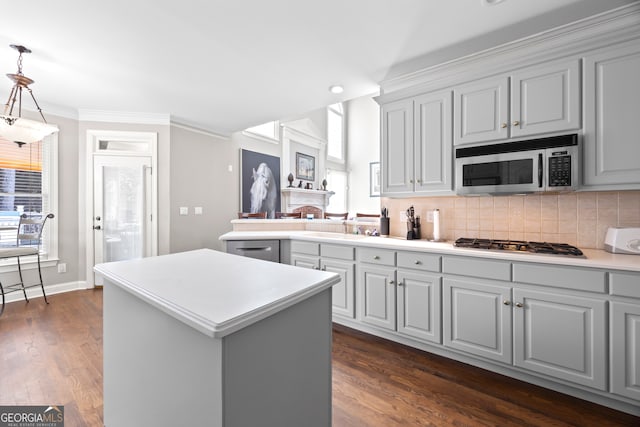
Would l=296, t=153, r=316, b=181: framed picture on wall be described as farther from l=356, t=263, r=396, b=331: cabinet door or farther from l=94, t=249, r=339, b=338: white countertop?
l=94, t=249, r=339, b=338: white countertop

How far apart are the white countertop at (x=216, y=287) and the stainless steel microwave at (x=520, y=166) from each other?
5.45 ft

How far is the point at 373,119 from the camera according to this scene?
8.27 metres

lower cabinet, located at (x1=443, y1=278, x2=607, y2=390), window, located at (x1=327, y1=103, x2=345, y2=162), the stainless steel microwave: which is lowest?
lower cabinet, located at (x1=443, y1=278, x2=607, y2=390)

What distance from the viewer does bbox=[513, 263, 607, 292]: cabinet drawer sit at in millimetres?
1541

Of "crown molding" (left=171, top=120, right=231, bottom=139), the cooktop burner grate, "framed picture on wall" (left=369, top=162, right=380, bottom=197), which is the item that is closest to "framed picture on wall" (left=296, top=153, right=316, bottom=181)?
"framed picture on wall" (left=369, top=162, right=380, bottom=197)

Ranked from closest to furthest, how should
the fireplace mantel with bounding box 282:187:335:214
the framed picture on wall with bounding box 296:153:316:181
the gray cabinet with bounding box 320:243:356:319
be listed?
1. the gray cabinet with bounding box 320:243:356:319
2. the fireplace mantel with bounding box 282:187:335:214
3. the framed picture on wall with bounding box 296:153:316:181

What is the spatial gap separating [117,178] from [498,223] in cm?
470

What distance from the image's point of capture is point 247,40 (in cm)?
224

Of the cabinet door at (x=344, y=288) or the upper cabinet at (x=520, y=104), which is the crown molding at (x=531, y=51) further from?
the cabinet door at (x=344, y=288)

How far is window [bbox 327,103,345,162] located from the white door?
4945 millimetres

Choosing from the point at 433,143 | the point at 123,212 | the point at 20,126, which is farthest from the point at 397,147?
the point at 123,212

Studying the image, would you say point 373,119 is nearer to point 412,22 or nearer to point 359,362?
point 412,22

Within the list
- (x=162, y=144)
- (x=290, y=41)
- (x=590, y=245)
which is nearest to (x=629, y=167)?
(x=590, y=245)

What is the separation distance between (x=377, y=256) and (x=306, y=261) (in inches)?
30.2
